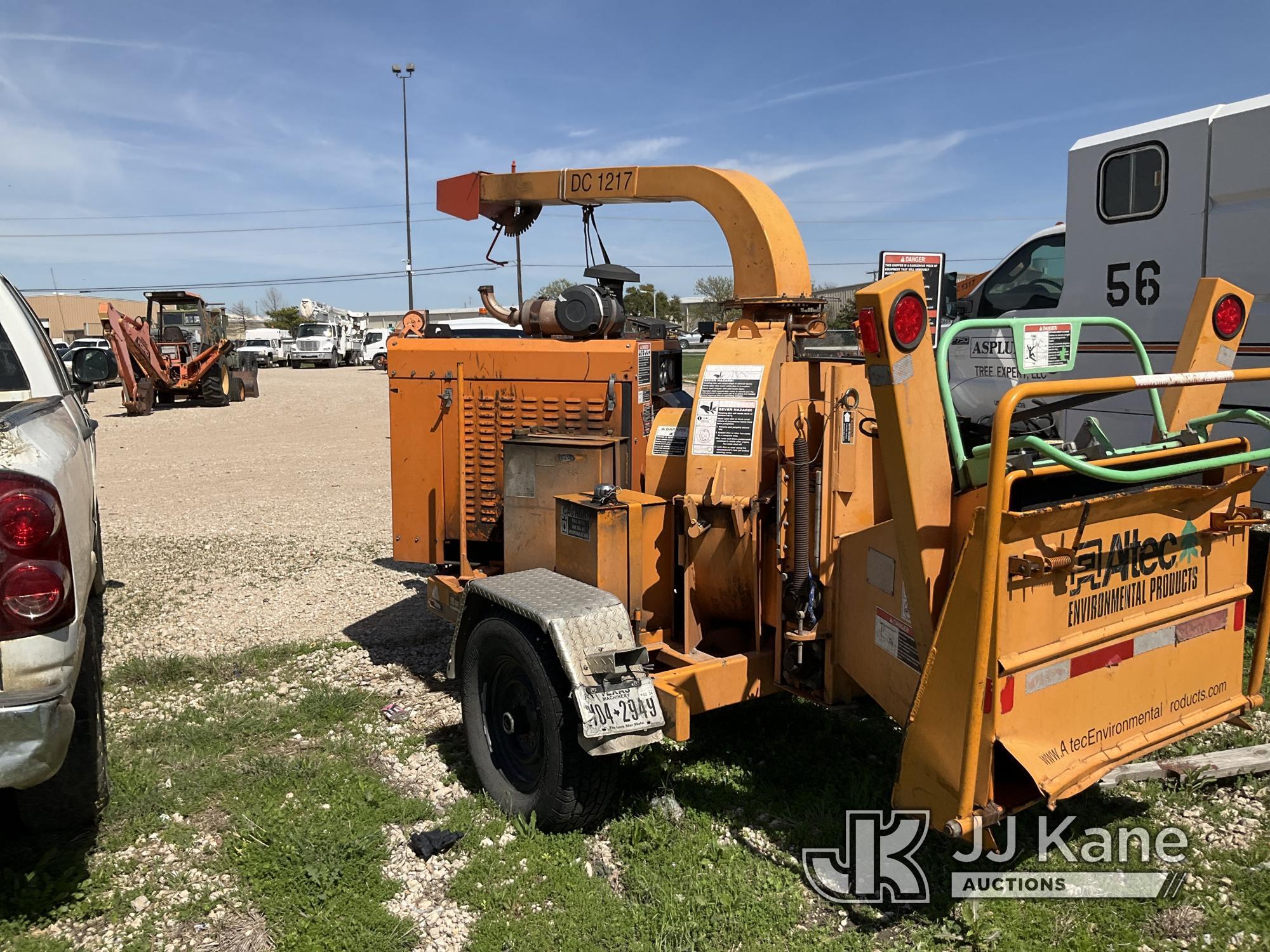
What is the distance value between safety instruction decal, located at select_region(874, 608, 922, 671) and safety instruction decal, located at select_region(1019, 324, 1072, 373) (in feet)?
2.95

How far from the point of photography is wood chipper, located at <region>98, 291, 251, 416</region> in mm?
20625

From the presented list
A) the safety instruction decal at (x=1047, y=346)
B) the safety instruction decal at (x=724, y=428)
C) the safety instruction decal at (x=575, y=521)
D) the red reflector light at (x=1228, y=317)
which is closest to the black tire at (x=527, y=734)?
the safety instruction decal at (x=575, y=521)

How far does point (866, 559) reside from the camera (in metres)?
3.24

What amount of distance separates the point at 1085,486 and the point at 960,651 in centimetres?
86

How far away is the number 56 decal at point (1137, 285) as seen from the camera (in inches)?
271

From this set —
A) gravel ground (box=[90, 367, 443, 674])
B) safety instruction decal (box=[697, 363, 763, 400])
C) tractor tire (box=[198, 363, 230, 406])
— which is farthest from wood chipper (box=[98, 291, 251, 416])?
safety instruction decal (box=[697, 363, 763, 400])

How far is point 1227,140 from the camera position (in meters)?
6.32

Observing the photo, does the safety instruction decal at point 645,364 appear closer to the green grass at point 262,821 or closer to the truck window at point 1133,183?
the green grass at point 262,821

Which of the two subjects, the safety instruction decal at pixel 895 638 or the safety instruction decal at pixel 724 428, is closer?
the safety instruction decal at pixel 895 638

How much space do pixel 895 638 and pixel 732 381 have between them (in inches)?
47.4

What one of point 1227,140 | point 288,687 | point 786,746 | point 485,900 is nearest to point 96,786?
point 485,900

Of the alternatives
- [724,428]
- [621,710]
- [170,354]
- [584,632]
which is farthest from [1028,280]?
[170,354]

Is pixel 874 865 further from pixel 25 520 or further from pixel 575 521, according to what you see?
pixel 25 520

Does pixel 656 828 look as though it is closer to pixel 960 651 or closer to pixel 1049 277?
pixel 960 651
